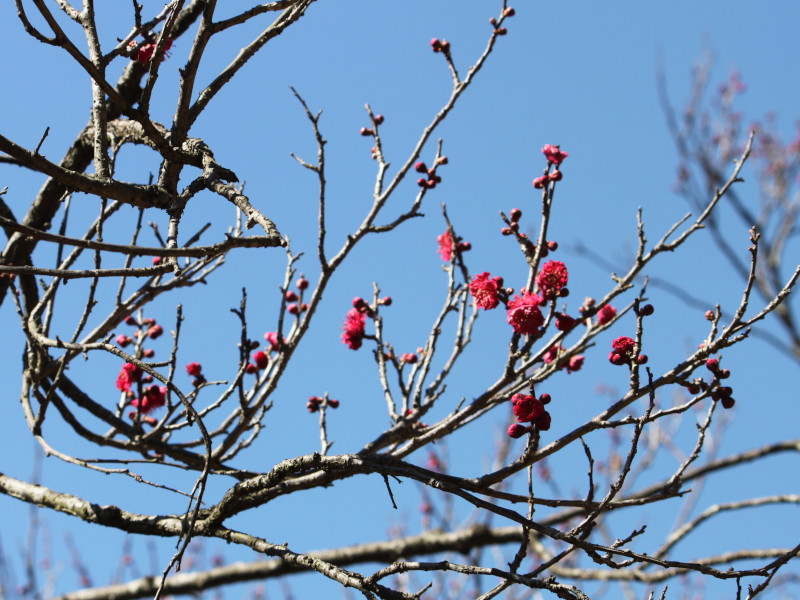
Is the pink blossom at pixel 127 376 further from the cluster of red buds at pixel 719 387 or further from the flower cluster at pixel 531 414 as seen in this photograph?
the cluster of red buds at pixel 719 387

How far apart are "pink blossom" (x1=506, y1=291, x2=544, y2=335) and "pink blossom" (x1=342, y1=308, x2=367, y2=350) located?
1.11 meters

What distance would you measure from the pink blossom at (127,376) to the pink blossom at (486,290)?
1.62 metres

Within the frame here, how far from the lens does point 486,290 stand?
2984mm

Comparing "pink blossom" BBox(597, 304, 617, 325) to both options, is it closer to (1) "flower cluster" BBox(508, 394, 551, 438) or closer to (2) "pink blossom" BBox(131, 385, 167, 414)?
(1) "flower cluster" BBox(508, 394, 551, 438)

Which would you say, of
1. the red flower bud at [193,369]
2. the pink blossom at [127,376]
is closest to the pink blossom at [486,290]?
the red flower bud at [193,369]

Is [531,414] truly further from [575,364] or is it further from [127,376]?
[127,376]

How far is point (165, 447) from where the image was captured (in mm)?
3006

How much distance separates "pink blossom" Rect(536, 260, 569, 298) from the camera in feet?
9.05

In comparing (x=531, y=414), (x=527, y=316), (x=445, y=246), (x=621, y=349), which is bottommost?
(x=531, y=414)

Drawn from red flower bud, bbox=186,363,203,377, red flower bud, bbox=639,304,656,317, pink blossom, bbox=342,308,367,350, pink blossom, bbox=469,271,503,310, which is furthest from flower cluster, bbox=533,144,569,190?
red flower bud, bbox=186,363,203,377

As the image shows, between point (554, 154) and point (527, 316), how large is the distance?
28.1 inches

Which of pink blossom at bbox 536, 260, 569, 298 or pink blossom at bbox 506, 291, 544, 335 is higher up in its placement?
pink blossom at bbox 536, 260, 569, 298

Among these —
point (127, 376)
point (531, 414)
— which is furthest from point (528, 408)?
point (127, 376)

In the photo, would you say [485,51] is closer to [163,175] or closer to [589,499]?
[163,175]
